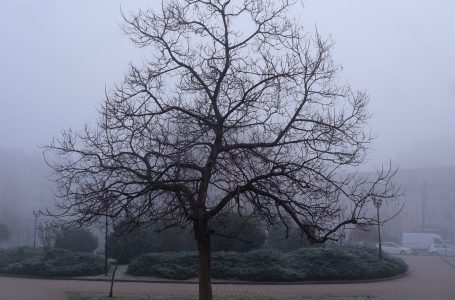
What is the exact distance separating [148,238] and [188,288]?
32.3 feet

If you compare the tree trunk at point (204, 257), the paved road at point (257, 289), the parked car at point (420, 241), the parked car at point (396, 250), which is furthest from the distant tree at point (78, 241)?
the parked car at point (420, 241)

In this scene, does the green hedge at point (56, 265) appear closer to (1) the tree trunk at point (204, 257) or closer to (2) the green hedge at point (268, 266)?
(2) the green hedge at point (268, 266)

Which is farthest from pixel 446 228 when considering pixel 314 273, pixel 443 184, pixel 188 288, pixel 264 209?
pixel 264 209

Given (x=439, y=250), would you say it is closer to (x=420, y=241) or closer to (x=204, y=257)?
(x=420, y=241)

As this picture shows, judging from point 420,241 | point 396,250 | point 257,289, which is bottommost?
point 257,289

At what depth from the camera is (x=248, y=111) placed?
16.3 m

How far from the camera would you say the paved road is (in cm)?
2536

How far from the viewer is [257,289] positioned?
29172mm

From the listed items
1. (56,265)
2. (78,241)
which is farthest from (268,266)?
(78,241)

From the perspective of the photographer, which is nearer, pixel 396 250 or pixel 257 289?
pixel 257 289

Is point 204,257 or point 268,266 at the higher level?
point 204,257

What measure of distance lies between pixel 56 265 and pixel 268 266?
12.1 meters

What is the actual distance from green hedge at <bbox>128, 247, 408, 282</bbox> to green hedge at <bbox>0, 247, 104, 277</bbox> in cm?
254

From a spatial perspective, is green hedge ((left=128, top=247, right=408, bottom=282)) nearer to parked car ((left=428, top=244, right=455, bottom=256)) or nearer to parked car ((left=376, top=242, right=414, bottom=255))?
parked car ((left=376, top=242, right=414, bottom=255))
